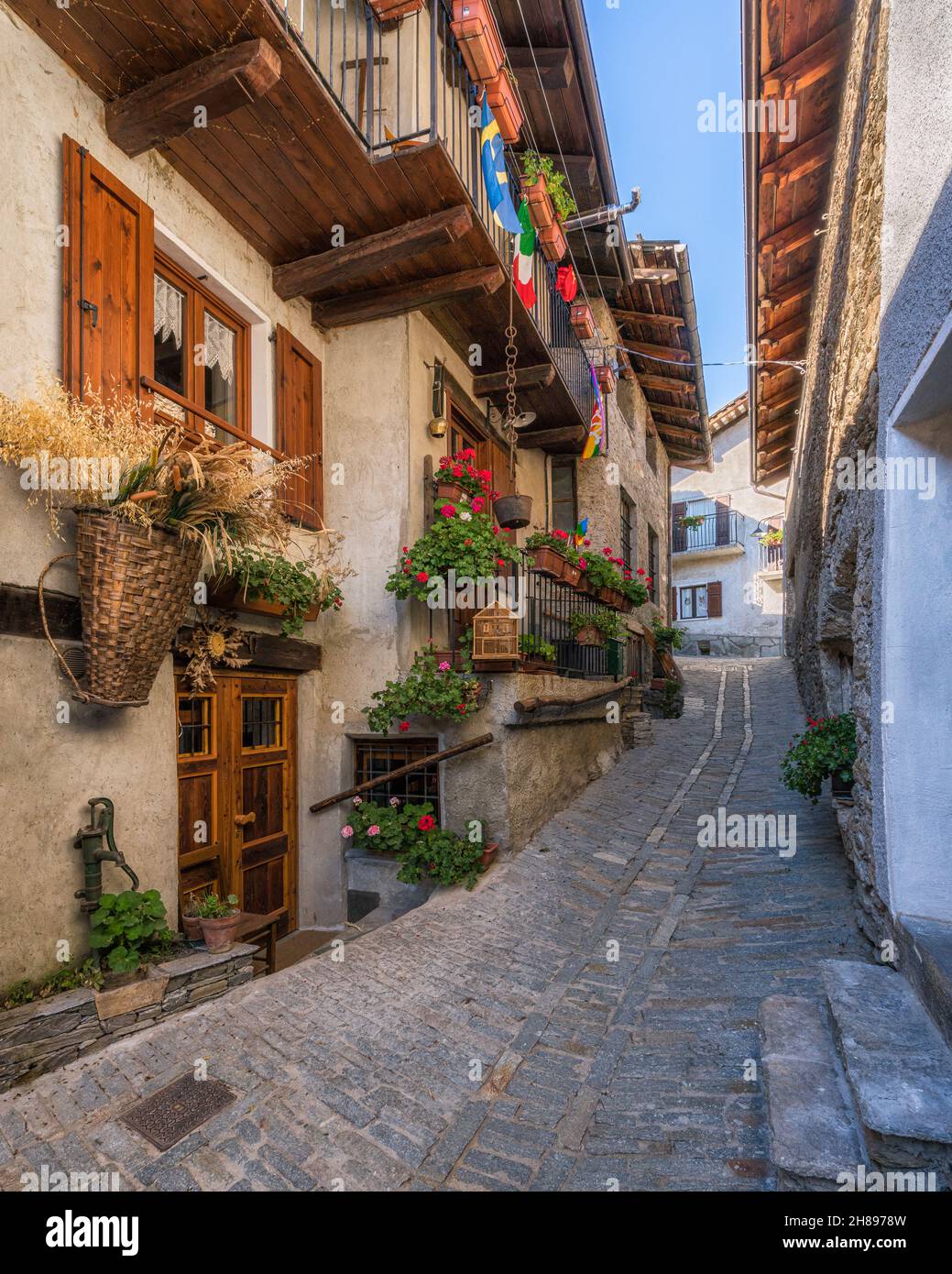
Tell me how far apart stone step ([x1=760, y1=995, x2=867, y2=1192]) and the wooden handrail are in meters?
3.16

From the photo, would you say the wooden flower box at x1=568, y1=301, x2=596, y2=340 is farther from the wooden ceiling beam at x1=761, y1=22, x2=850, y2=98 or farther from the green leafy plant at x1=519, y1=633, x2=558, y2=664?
the green leafy plant at x1=519, y1=633, x2=558, y2=664

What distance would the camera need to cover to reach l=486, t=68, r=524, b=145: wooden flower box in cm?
566

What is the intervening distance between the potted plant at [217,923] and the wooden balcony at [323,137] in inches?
190

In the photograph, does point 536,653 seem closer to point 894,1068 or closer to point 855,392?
point 855,392

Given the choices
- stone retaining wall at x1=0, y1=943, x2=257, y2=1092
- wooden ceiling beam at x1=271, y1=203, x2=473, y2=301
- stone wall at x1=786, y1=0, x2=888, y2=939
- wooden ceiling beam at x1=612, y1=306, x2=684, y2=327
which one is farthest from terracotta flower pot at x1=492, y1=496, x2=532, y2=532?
Result: wooden ceiling beam at x1=612, y1=306, x2=684, y2=327

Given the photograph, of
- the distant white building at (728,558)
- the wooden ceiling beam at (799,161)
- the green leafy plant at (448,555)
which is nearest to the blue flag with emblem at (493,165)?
the green leafy plant at (448,555)

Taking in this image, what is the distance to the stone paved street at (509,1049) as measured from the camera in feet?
8.98

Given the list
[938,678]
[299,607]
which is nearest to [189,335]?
[299,607]

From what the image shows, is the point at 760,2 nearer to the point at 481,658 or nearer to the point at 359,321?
the point at 359,321

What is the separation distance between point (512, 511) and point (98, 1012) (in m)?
5.12

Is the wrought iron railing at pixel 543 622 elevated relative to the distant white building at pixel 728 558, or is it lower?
lower

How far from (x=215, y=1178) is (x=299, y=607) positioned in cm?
371

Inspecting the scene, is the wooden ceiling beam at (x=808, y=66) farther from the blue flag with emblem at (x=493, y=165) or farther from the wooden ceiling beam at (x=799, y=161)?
the blue flag with emblem at (x=493, y=165)

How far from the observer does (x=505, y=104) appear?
19.0ft
